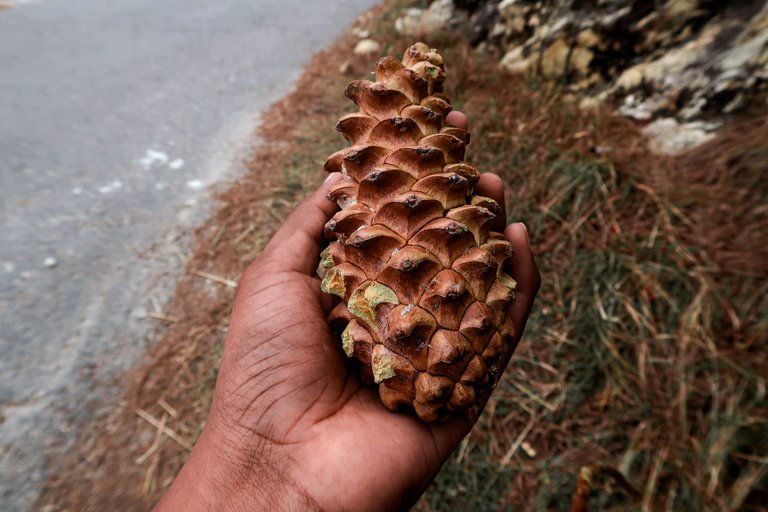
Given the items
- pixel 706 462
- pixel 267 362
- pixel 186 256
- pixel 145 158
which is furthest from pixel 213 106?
pixel 706 462

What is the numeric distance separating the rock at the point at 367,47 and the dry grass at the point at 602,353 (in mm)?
2589

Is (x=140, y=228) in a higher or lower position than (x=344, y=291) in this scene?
lower

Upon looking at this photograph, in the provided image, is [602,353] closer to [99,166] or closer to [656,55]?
[656,55]

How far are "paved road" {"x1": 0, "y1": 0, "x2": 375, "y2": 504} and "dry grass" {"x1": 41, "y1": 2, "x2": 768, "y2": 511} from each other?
36 centimetres

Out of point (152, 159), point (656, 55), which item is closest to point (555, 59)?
point (656, 55)

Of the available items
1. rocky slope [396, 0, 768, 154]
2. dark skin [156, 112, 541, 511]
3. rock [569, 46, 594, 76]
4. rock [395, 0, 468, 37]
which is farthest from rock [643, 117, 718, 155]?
rock [395, 0, 468, 37]

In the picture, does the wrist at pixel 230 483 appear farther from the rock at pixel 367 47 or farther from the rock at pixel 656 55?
the rock at pixel 367 47

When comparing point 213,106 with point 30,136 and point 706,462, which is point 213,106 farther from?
point 706,462

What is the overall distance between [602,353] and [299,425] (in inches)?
69.4

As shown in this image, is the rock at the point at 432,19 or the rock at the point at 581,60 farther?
the rock at the point at 432,19

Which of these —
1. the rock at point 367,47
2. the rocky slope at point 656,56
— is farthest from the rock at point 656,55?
the rock at point 367,47

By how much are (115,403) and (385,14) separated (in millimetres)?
5709

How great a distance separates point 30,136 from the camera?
423 cm

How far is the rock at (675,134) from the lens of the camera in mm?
2924
